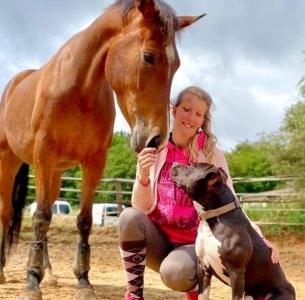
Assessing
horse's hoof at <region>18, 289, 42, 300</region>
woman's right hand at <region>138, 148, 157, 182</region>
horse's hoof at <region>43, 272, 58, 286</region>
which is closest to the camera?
woman's right hand at <region>138, 148, 157, 182</region>

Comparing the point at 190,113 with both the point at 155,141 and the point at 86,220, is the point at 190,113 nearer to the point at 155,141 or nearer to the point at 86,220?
the point at 155,141

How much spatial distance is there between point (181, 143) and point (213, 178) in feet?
2.12

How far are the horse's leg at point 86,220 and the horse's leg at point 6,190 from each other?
1.72 m

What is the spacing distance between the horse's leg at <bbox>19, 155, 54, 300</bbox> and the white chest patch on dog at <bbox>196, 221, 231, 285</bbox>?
163cm

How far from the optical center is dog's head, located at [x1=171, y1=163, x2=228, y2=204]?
354 centimetres

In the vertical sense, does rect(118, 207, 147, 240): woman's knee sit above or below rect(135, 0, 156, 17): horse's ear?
below

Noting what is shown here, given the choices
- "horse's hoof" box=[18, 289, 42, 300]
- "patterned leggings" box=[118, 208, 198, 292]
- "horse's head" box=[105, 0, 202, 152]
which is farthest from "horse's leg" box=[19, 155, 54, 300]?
"patterned leggings" box=[118, 208, 198, 292]

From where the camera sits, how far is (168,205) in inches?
159

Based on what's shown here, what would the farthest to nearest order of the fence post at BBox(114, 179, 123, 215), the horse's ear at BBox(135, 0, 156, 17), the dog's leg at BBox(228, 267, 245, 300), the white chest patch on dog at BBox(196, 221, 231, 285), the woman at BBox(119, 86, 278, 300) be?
the fence post at BBox(114, 179, 123, 215) → the horse's ear at BBox(135, 0, 156, 17) → the woman at BBox(119, 86, 278, 300) → the white chest patch on dog at BBox(196, 221, 231, 285) → the dog's leg at BBox(228, 267, 245, 300)

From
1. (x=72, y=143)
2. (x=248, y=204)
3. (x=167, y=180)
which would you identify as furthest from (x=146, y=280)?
(x=248, y=204)

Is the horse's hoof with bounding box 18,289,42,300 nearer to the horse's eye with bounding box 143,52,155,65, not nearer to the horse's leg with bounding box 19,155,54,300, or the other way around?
the horse's leg with bounding box 19,155,54,300

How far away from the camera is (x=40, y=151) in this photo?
4789 mm

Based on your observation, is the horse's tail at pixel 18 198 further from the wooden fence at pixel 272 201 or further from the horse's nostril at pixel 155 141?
the wooden fence at pixel 272 201

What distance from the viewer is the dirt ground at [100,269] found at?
585cm
